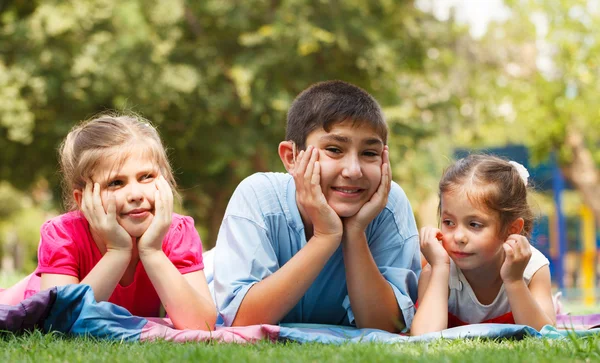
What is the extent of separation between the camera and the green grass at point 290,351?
2.91 metres

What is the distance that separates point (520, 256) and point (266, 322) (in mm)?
1377

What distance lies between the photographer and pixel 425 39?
59.5ft

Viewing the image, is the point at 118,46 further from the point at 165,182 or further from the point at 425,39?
the point at 165,182

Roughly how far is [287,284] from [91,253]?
120cm

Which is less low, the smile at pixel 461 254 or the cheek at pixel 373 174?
the cheek at pixel 373 174

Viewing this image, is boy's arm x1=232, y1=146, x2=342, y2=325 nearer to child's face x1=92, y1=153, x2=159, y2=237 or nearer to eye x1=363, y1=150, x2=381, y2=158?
eye x1=363, y1=150, x2=381, y2=158

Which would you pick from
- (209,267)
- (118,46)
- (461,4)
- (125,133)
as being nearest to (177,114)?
(118,46)

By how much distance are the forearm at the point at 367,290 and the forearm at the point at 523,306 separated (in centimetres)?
60

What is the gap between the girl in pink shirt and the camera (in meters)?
3.94

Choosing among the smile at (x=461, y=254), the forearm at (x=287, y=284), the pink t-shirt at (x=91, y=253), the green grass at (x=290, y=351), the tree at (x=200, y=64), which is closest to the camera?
the green grass at (x=290, y=351)

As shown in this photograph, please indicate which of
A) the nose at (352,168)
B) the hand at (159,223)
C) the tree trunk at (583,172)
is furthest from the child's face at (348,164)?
the tree trunk at (583,172)

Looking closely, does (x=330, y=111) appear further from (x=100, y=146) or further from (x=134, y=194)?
(x=100, y=146)

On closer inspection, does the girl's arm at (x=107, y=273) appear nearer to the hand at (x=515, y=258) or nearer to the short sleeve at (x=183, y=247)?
the short sleeve at (x=183, y=247)

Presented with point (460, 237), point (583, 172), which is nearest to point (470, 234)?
point (460, 237)
